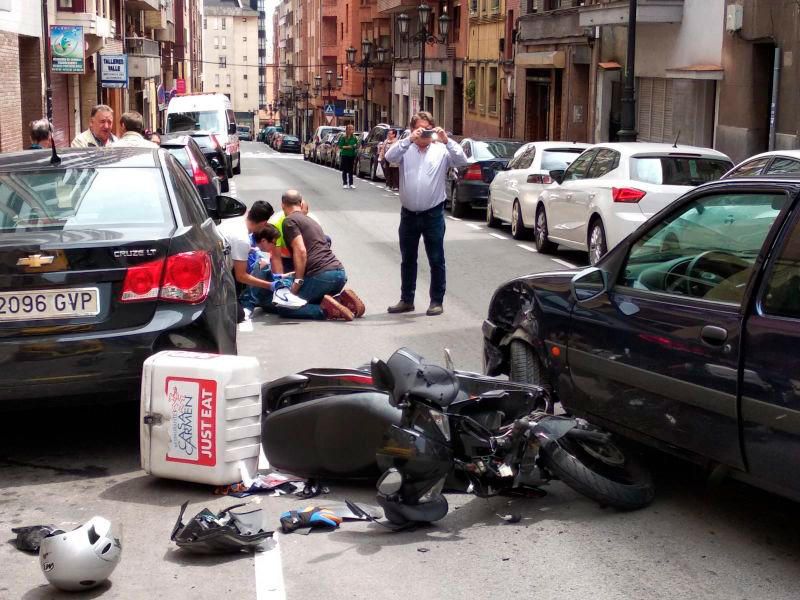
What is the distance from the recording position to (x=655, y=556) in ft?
16.9

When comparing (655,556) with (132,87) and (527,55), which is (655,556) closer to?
(527,55)

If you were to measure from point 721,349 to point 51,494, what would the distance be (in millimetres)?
3169

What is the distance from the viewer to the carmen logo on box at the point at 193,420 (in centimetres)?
596

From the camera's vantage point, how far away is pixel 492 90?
163 ft

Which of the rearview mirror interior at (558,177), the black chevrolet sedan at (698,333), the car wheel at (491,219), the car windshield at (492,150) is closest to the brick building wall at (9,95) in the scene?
the car windshield at (492,150)

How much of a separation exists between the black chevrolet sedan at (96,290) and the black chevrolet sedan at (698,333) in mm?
1817

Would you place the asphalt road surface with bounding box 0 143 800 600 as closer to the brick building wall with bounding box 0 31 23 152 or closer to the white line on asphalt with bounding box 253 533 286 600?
the white line on asphalt with bounding box 253 533 286 600

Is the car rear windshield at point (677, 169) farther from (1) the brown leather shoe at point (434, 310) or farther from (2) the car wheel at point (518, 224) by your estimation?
(2) the car wheel at point (518, 224)

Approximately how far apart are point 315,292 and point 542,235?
6797 millimetres

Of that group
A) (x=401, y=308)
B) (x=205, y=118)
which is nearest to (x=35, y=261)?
(x=401, y=308)

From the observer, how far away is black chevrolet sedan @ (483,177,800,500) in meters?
5.00

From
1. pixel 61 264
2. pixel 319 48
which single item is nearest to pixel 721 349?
pixel 61 264

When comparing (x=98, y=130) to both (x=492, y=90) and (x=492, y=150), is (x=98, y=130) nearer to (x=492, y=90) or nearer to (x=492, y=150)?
(x=492, y=150)

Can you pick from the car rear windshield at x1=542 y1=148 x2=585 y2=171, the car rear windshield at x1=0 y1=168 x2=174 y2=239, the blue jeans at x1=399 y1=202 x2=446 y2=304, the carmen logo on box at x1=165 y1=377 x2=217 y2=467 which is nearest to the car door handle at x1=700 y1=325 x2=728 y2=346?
the carmen logo on box at x1=165 y1=377 x2=217 y2=467
